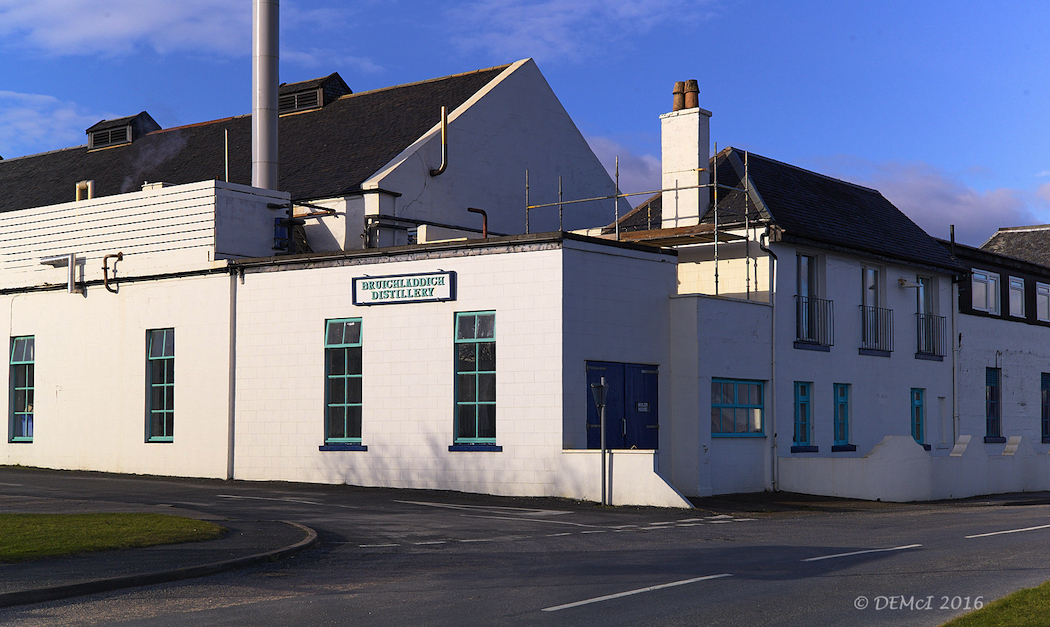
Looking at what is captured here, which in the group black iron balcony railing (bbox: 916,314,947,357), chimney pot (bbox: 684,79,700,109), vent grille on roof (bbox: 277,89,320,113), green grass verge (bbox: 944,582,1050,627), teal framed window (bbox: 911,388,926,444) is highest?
vent grille on roof (bbox: 277,89,320,113)

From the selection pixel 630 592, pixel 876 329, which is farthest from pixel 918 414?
pixel 630 592

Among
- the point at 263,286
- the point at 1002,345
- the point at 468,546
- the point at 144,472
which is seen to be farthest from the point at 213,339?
the point at 1002,345

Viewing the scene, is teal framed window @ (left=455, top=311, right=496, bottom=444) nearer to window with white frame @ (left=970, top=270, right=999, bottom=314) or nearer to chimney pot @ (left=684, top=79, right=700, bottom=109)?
chimney pot @ (left=684, top=79, right=700, bottom=109)

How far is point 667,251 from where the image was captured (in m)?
24.2

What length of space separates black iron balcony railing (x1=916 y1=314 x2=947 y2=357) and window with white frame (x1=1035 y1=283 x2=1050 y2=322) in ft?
25.5

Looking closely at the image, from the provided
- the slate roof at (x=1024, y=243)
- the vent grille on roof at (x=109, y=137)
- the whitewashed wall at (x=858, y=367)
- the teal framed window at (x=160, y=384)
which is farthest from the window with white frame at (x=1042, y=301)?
the vent grille on roof at (x=109, y=137)

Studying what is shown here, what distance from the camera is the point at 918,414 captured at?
31781mm

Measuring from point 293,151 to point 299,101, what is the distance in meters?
4.29

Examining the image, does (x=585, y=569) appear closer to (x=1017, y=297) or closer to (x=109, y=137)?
(x=1017, y=297)

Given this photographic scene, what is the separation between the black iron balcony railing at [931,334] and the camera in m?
31.9

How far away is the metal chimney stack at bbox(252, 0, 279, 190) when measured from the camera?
3091cm

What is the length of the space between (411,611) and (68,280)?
2281 centimetres

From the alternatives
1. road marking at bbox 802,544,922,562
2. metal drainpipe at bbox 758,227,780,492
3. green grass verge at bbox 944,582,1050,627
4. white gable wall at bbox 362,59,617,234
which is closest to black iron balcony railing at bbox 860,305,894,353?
metal drainpipe at bbox 758,227,780,492

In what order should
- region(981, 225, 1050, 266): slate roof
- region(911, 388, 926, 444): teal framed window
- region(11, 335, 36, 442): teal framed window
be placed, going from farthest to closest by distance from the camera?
region(981, 225, 1050, 266): slate roof
region(911, 388, 926, 444): teal framed window
region(11, 335, 36, 442): teal framed window
